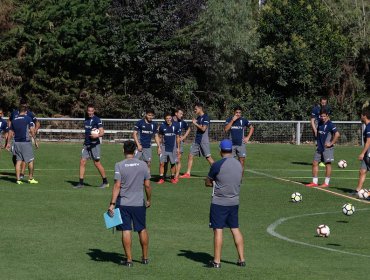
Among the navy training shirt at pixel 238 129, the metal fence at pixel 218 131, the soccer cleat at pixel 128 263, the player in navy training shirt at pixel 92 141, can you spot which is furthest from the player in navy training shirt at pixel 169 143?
the soccer cleat at pixel 128 263

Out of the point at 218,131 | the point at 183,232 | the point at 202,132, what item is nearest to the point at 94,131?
the point at 202,132

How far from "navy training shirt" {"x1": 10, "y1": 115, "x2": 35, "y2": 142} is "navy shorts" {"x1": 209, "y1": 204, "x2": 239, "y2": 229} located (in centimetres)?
1193

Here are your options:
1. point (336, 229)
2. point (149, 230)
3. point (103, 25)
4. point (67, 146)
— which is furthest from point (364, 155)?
point (103, 25)

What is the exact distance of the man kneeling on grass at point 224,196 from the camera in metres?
13.4

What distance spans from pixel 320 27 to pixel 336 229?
28.5 meters

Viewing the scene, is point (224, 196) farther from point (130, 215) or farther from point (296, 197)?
point (296, 197)

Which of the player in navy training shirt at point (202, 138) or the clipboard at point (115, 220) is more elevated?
the player in navy training shirt at point (202, 138)

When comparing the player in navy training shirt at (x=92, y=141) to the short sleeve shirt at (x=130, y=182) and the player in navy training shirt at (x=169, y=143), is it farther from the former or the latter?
the short sleeve shirt at (x=130, y=182)

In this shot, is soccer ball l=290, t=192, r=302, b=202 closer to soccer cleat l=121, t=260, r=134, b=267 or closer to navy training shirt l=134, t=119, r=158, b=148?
navy training shirt l=134, t=119, r=158, b=148

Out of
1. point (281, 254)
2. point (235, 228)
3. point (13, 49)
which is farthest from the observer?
point (13, 49)

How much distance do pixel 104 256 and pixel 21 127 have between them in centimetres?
1065

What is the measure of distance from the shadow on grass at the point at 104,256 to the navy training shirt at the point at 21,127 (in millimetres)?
10080

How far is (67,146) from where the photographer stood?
1437 inches

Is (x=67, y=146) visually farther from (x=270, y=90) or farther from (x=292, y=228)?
(x=292, y=228)
